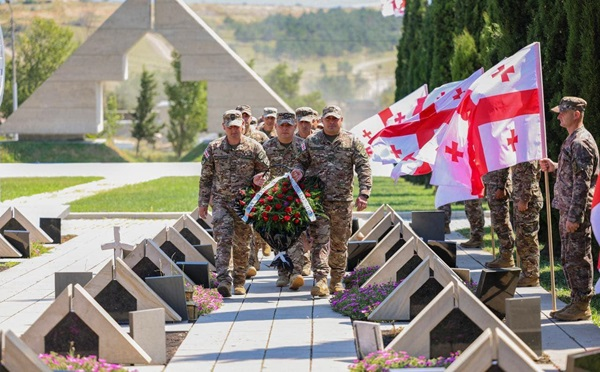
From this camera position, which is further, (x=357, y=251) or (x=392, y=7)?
(x=392, y=7)

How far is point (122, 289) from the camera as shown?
40.3 feet

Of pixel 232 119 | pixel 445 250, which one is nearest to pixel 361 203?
pixel 445 250

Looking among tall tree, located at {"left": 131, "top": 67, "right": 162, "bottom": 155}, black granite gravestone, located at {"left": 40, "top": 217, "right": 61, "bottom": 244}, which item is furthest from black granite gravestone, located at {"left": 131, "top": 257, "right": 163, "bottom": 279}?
tall tree, located at {"left": 131, "top": 67, "right": 162, "bottom": 155}

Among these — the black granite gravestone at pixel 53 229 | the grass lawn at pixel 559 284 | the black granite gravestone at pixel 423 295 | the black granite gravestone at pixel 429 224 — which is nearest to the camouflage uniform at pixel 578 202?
the grass lawn at pixel 559 284

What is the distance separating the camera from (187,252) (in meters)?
16.0

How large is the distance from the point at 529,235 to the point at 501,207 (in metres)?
1.29

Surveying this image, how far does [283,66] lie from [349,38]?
5182 cm

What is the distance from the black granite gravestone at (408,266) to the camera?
13594 mm

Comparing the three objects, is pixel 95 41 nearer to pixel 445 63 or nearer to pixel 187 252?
pixel 445 63

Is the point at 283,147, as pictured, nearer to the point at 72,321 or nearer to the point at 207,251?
the point at 207,251

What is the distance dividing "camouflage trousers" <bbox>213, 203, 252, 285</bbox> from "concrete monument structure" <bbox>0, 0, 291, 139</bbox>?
136 ft

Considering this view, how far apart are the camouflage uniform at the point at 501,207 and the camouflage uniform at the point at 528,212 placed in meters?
1.02

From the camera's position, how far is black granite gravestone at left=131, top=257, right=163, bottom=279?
13758mm

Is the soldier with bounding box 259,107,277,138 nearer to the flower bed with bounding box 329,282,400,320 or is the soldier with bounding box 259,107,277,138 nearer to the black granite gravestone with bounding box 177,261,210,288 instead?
the black granite gravestone with bounding box 177,261,210,288
